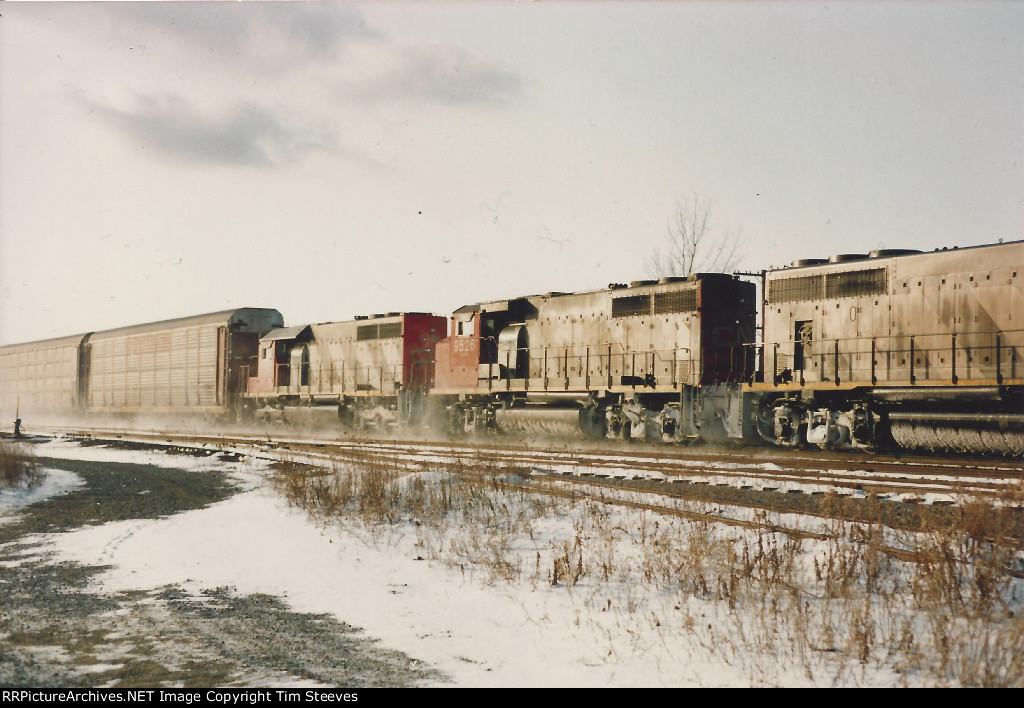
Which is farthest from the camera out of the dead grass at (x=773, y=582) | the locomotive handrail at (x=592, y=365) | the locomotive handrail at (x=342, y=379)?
the locomotive handrail at (x=342, y=379)

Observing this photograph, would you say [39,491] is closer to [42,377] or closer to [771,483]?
[771,483]

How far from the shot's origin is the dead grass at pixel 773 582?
509 cm

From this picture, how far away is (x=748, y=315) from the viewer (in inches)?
741

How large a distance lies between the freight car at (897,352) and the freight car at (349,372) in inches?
490

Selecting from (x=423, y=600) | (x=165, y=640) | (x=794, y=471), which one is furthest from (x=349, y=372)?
(x=165, y=640)

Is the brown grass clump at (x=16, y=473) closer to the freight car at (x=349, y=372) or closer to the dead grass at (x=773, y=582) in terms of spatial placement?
the dead grass at (x=773, y=582)

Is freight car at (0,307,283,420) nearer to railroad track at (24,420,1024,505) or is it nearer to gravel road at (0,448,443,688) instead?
railroad track at (24,420,1024,505)

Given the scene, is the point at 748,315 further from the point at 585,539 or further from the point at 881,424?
the point at 585,539

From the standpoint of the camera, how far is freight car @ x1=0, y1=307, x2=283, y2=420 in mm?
32875

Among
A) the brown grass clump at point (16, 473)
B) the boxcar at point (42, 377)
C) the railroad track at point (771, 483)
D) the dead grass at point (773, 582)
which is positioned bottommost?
the brown grass clump at point (16, 473)

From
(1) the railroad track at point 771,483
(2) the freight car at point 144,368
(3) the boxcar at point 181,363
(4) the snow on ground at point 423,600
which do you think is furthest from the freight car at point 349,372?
(4) the snow on ground at point 423,600

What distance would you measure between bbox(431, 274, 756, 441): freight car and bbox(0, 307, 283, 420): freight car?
36.8ft

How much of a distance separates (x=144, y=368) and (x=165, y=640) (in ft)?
111
